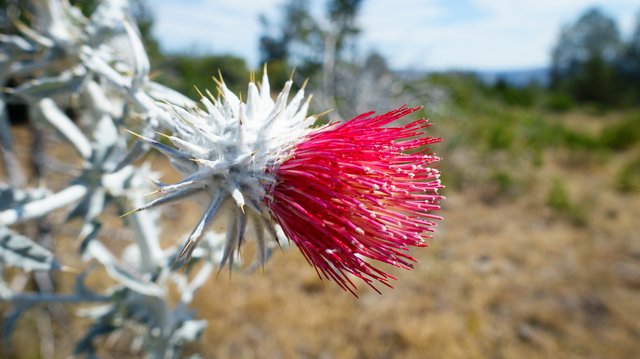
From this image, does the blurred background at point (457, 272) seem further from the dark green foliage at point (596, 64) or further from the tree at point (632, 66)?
the tree at point (632, 66)

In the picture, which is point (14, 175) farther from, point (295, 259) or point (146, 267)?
point (295, 259)

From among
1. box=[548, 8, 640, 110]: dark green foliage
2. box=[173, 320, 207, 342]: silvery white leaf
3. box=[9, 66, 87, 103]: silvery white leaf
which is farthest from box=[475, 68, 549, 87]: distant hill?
box=[9, 66, 87, 103]: silvery white leaf

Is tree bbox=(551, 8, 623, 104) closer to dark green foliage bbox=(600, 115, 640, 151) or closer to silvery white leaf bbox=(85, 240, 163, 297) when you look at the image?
dark green foliage bbox=(600, 115, 640, 151)

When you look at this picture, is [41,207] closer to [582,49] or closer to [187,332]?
[187,332]

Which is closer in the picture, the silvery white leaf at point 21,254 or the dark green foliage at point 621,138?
the silvery white leaf at point 21,254

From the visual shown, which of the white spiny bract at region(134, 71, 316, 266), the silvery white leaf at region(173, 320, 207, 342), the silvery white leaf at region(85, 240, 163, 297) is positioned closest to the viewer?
the white spiny bract at region(134, 71, 316, 266)

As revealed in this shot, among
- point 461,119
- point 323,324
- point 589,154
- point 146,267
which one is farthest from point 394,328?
point 589,154

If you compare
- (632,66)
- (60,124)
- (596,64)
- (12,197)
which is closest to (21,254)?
(12,197)

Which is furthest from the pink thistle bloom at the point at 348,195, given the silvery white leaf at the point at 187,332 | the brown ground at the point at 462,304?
the brown ground at the point at 462,304
